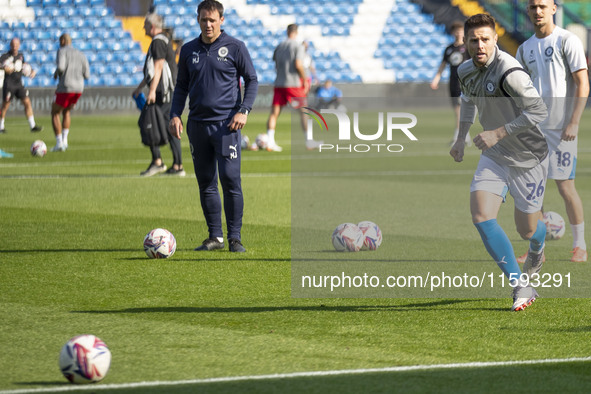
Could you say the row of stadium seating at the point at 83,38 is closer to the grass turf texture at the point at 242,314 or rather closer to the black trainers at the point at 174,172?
the black trainers at the point at 174,172

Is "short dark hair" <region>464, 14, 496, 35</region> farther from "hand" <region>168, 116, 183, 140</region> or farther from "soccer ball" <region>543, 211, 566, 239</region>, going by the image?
"soccer ball" <region>543, 211, 566, 239</region>

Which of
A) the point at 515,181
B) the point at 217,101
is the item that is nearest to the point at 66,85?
the point at 217,101

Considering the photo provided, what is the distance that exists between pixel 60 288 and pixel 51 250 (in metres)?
1.85

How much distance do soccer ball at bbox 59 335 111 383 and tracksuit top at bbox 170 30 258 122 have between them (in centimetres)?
426

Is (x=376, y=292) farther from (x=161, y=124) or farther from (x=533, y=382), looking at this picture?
(x=161, y=124)

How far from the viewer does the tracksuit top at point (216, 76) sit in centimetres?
895

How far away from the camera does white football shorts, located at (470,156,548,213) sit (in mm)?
6613

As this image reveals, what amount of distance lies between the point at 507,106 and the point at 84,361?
3070 millimetres

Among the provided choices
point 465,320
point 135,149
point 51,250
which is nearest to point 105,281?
point 51,250

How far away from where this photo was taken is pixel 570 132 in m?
8.08

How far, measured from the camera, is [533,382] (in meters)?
4.83

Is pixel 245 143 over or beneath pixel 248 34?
beneath

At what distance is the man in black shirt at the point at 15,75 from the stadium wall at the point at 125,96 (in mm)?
6925

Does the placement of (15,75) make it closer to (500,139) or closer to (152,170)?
(152,170)
